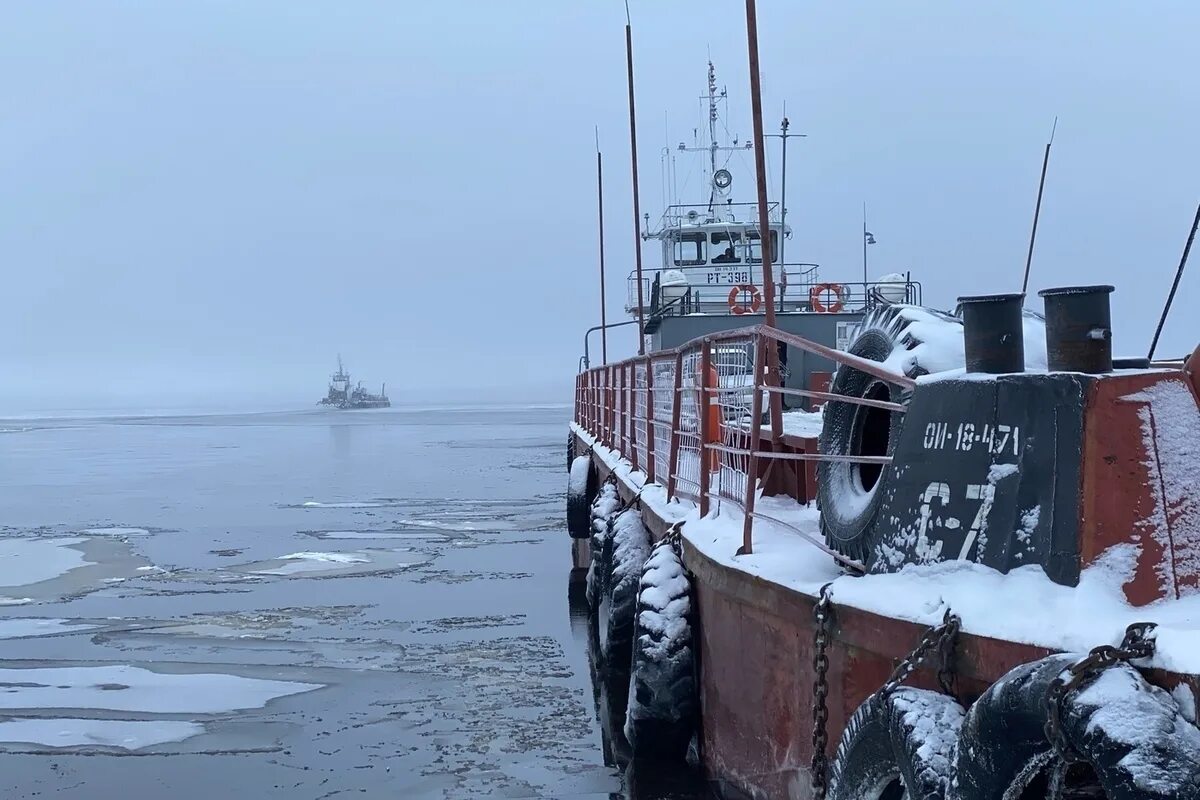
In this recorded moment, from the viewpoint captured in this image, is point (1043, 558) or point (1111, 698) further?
point (1043, 558)

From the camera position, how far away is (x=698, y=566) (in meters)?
6.09

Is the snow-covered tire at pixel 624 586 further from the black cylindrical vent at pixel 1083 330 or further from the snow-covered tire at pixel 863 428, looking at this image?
the black cylindrical vent at pixel 1083 330

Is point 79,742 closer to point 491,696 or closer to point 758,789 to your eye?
point 491,696

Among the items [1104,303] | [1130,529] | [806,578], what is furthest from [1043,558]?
[806,578]

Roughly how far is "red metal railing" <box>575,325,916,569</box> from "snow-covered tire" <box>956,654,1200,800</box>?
1.49 m

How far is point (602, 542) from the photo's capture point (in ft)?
32.4

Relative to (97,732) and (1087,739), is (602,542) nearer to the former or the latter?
(97,732)

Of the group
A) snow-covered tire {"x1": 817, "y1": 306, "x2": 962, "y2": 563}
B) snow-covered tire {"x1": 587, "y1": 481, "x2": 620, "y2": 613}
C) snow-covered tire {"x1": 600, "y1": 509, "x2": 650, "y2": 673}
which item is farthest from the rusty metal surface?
snow-covered tire {"x1": 587, "y1": 481, "x2": 620, "y2": 613}

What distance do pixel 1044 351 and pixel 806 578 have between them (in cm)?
123

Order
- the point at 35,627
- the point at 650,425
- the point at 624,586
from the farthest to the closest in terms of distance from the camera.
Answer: the point at 35,627 → the point at 650,425 → the point at 624,586

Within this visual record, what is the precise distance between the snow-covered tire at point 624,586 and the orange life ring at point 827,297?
14697 mm

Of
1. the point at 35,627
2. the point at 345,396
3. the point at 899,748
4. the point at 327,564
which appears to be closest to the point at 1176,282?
the point at 899,748

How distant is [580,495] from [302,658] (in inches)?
228

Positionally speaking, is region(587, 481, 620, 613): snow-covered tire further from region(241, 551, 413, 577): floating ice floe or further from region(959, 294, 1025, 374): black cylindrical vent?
region(959, 294, 1025, 374): black cylindrical vent
